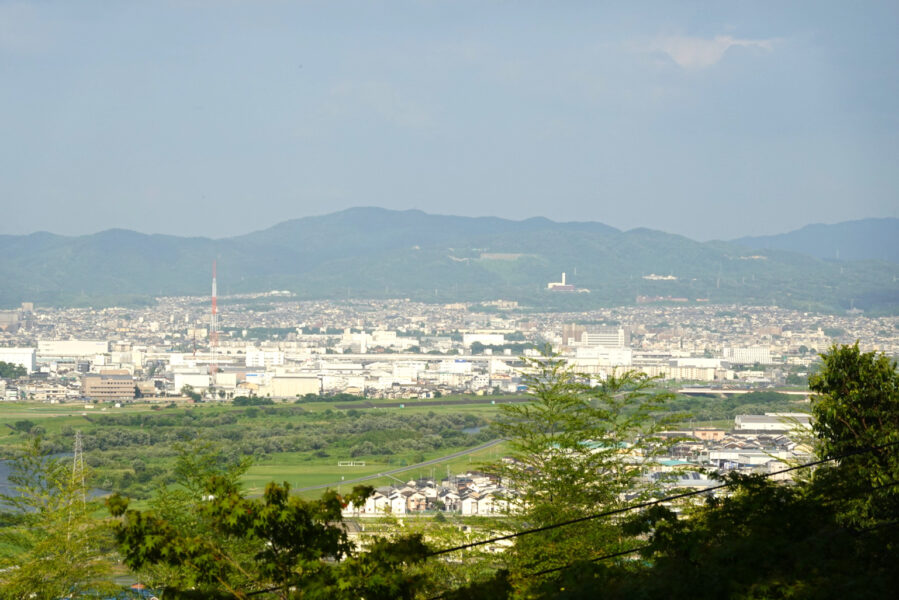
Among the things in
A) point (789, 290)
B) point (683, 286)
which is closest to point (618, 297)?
point (683, 286)

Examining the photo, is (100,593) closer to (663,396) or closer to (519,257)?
(663,396)

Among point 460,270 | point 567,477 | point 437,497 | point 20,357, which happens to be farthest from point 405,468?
point 460,270

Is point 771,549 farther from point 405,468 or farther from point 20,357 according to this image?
point 20,357

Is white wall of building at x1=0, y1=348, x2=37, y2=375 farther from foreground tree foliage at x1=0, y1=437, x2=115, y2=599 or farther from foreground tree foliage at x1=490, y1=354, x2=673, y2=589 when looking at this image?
foreground tree foliage at x1=490, y1=354, x2=673, y2=589

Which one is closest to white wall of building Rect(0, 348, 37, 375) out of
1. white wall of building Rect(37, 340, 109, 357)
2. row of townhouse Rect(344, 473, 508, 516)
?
white wall of building Rect(37, 340, 109, 357)

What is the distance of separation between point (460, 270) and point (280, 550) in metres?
134

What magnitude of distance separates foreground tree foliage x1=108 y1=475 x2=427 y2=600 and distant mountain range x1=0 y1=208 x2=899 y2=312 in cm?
10414

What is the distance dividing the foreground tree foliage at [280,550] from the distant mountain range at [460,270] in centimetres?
10414

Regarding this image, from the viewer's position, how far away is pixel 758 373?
59.0 meters

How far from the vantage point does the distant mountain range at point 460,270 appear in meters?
120

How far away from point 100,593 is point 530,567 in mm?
3629

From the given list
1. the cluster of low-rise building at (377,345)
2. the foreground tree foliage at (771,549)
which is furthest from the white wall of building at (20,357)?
the foreground tree foliage at (771,549)

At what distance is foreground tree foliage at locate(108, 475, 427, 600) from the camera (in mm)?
4805

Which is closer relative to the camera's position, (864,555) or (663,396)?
(864,555)
